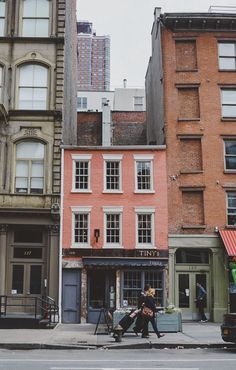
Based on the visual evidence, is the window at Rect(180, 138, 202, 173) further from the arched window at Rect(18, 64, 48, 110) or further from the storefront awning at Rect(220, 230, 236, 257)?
the arched window at Rect(18, 64, 48, 110)

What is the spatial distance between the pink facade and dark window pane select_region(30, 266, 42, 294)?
6.03ft

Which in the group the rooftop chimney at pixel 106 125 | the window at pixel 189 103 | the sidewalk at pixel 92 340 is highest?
the rooftop chimney at pixel 106 125

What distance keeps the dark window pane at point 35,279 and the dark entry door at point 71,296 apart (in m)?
1.20

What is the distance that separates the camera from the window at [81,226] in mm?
26281

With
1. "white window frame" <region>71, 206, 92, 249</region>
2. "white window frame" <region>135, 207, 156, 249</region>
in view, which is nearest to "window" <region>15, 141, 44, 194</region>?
"white window frame" <region>71, 206, 92, 249</region>

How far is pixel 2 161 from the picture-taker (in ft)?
86.1

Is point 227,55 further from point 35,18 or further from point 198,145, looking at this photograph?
point 35,18

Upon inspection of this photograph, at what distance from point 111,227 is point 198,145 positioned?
657 cm

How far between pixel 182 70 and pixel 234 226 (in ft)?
29.8

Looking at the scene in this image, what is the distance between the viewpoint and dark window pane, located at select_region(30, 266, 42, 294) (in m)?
25.5

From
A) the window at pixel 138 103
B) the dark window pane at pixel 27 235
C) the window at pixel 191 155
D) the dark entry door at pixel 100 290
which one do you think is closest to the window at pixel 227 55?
the window at pixel 191 155

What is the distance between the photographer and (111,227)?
26531 mm

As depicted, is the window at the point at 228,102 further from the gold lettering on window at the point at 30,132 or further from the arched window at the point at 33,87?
the gold lettering on window at the point at 30,132

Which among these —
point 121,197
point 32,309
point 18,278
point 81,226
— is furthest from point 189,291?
point 18,278
